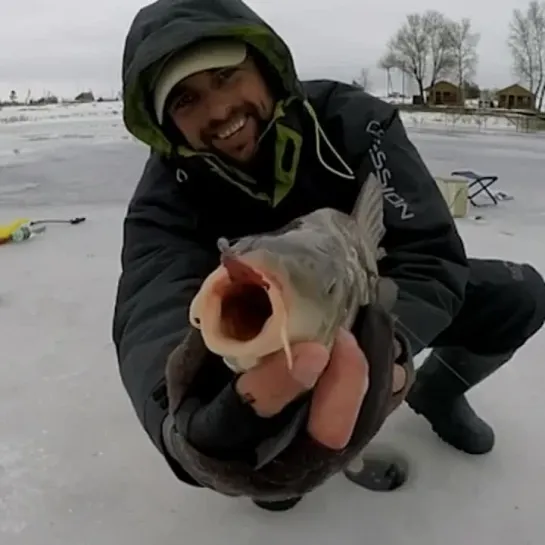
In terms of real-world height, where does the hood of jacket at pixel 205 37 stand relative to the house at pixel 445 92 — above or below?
above

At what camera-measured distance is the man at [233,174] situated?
4.64 ft

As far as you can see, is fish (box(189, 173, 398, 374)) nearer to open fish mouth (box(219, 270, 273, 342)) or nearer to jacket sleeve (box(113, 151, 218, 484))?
open fish mouth (box(219, 270, 273, 342))

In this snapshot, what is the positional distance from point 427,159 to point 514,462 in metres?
7.20

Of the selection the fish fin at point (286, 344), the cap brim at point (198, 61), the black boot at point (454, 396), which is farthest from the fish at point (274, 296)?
the black boot at point (454, 396)

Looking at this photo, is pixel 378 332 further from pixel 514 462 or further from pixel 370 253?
pixel 514 462

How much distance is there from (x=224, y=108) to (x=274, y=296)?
0.84 meters

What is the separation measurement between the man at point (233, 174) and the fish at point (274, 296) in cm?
45

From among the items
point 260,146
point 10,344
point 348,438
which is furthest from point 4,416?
point 348,438

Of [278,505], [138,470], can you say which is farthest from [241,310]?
[138,470]

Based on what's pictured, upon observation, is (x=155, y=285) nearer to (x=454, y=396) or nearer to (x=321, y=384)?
(x=321, y=384)

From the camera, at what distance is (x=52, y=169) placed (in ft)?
26.2

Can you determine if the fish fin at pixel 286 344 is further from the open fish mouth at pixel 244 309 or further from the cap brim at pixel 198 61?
the cap brim at pixel 198 61

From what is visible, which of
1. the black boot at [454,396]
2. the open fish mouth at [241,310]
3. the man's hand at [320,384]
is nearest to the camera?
the open fish mouth at [241,310]

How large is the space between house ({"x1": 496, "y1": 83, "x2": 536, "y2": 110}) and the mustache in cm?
3878
